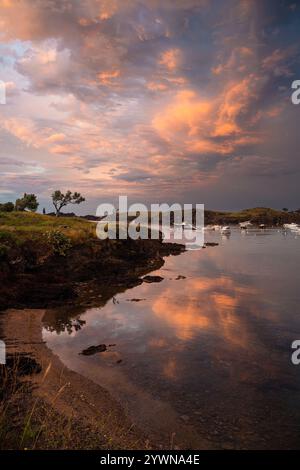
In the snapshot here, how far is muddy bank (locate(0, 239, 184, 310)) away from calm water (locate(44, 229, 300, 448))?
436cm

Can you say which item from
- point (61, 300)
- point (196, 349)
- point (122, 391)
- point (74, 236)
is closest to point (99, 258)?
point (74, 236)

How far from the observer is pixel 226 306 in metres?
26.9

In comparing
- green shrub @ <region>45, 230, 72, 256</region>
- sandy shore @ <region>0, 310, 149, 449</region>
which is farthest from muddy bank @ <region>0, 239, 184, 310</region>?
sandy shore @ <region>0, 310, 149, 449</region>

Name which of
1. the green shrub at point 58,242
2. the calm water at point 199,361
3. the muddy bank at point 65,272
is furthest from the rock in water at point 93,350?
the green shrub at point 58,242

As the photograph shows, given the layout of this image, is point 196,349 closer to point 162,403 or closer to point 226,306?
point 162,403

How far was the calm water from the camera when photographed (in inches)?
455

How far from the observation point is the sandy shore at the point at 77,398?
10.4 metres

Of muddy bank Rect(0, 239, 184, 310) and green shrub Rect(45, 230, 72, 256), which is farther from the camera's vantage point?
green shrub Rect(45, 230, 72, 256)

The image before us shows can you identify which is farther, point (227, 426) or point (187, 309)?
point (187, 309)

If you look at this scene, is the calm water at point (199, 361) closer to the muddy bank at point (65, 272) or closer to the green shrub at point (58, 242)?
the muddy bank at point (65, 272)

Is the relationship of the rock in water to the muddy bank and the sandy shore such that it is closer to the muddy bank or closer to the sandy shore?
the sandy shore

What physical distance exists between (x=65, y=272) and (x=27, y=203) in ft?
121

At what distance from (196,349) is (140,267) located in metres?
28.8

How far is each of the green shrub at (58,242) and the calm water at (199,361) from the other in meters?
11.2
